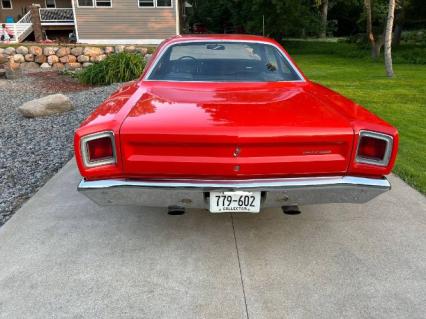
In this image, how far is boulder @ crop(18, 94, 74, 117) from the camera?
7.13 metres

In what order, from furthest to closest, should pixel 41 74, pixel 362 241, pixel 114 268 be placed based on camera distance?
1. pixel 41 74
2. pixel 362 241
3. pixel 114 268

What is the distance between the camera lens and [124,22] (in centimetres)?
1970

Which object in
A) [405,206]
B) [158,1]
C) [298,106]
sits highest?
[158,1]

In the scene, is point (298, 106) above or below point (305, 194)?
above

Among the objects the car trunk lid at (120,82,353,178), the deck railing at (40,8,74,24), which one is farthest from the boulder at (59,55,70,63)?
the car trunk lid at (120,82,353,178)

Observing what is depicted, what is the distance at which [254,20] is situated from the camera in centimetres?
2520

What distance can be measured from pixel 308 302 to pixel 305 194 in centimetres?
67

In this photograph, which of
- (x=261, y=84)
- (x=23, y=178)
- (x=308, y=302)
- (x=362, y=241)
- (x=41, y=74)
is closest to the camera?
(x=308, y=302)

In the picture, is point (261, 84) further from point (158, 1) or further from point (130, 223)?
point (158, 1)

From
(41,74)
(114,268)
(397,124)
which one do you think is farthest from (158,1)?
(114,268)

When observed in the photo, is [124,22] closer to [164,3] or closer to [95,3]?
[95,3]

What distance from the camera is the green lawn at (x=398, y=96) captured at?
470cm

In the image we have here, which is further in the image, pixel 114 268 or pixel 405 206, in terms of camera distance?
pixel 405 206

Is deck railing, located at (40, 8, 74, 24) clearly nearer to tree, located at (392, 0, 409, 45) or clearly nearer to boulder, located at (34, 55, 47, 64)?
boulder, located at (34, 55, 47, 64)
